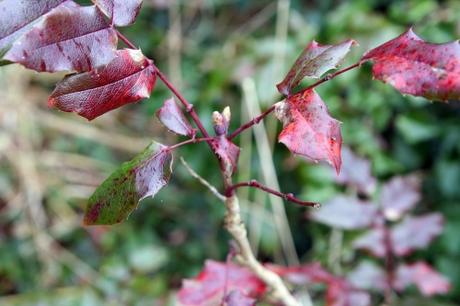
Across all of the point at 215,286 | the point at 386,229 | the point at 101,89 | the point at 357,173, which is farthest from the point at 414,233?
the point at 101,89

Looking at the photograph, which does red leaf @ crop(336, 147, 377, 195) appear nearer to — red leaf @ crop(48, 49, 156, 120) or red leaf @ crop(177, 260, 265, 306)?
red leaf @ crop(177, 260, 265, 306)

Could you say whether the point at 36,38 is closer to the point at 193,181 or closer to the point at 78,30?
the point at 78,30

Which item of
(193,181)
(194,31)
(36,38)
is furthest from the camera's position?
(194,31)

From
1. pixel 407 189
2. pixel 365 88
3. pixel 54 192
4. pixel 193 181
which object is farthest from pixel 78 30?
pixel 54 192

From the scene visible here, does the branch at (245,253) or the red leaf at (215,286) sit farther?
the red leaf at (215,286)

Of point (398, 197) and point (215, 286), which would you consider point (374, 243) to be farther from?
point (215, 286)

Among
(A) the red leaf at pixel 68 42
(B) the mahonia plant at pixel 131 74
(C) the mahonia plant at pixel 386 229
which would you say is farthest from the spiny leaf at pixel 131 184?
(C) the mahonia plant at pixel 386 229

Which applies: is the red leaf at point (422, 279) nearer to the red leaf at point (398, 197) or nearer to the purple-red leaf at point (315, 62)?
the red leaf at point (398, 197)

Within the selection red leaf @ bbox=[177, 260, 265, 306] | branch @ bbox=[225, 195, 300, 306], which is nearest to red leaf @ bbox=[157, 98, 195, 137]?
branch @ bbox=[225, 195, 300, 306]
